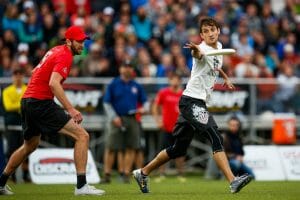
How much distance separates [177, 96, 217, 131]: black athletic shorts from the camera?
12.8 meters

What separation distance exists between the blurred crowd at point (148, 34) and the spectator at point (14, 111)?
2237mm

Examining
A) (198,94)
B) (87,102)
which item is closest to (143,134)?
(87,102)

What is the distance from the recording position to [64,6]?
77.9 ft

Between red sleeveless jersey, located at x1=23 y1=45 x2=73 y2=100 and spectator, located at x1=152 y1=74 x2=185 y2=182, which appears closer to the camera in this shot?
red sleeveless jersey, located at x1=23 y1=45 x2=73 y2=100

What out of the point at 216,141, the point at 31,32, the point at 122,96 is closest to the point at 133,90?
the point at 122,96

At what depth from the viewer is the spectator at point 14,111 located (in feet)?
60.7

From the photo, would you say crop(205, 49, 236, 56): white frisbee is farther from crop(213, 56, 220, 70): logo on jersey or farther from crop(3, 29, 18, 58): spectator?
crop(3, 29, 18, 58): spectator

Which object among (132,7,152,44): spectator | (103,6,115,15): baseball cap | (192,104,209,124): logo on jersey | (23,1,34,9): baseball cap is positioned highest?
(23,1,34,9): baseball cap

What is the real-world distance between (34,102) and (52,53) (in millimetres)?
736

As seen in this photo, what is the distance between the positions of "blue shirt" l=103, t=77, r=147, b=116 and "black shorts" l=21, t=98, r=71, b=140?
6.01 metres

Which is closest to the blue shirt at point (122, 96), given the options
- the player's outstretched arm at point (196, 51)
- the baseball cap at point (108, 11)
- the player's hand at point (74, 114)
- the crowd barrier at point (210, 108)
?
the crowd barrier at point (210, 108)

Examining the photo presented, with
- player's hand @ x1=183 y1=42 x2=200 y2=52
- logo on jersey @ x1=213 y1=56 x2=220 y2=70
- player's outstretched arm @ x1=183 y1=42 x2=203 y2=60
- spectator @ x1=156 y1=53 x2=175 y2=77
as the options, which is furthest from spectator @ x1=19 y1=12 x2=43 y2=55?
player's hand @ x1=183 y1=42 x2=200 y2=52

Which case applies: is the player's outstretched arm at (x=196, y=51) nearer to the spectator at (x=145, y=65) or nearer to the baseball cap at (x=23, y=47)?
the spectator at (x=145, y=65)

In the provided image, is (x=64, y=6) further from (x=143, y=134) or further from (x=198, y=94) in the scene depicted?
(x=198, y=94)
